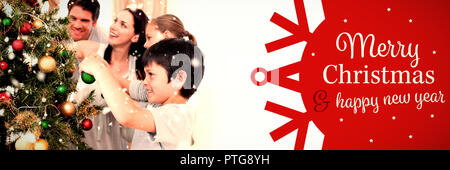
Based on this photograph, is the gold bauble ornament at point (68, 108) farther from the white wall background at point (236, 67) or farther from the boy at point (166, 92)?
the white wall background at point (236, 67)

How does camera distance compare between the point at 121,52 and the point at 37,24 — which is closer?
the point at 37,24

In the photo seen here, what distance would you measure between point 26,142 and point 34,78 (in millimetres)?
322

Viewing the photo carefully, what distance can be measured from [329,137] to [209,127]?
831 millimetres

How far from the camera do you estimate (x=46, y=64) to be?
76.2 inches

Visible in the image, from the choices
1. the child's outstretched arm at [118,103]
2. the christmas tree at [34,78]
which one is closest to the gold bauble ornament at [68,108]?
the christmas tree at [34,78]

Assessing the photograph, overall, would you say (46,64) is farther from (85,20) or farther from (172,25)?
(172,25)

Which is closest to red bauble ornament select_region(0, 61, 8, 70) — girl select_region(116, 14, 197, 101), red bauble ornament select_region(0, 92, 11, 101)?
red bauble ornament select_region(0, 92, 11, 101)

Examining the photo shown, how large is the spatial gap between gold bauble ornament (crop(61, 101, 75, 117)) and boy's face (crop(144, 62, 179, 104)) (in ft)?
2.01

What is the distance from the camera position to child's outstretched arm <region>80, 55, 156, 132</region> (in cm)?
236

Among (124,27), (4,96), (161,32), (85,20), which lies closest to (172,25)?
(161,32)

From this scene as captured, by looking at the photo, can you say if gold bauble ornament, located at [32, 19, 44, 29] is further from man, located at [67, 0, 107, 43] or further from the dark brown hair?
the dark brown hair

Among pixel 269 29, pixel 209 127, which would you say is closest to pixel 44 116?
pixel 209 127

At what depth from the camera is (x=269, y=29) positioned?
2.71 metres
